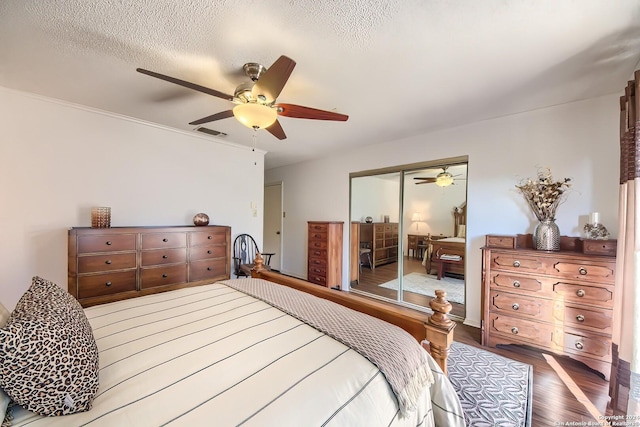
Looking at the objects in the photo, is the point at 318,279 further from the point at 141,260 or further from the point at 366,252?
the point at 141,260

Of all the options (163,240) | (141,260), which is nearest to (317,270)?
(163,240)

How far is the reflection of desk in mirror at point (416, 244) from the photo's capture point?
3.58 m

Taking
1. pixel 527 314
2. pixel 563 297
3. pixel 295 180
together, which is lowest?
pixel 527 314

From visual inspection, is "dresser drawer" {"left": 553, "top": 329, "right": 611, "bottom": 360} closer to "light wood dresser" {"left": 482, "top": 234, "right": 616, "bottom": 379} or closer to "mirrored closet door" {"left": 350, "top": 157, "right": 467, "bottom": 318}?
"light wood dresser" {"left": 482, "top": 234, "right": 616, "bottom": 379}

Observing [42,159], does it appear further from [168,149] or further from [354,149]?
[354,149]

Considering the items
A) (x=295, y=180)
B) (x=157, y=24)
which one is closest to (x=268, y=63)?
(x=157, y=24)

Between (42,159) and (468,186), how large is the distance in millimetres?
4591

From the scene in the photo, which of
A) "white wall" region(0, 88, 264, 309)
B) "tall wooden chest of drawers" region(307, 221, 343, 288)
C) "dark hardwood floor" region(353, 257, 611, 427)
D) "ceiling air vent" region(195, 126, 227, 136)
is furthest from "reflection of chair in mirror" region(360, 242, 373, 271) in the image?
"ceiling air vent" region(195, 126, 227, 136)

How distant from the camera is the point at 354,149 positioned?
4.12m

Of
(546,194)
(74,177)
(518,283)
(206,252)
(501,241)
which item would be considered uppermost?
(74,177)

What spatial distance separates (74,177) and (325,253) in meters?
3.25

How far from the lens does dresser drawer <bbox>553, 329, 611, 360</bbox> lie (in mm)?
1918

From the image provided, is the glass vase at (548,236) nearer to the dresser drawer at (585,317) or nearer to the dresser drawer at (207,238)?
the dresser drawer at (585,317)

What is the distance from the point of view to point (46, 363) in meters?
0.72
